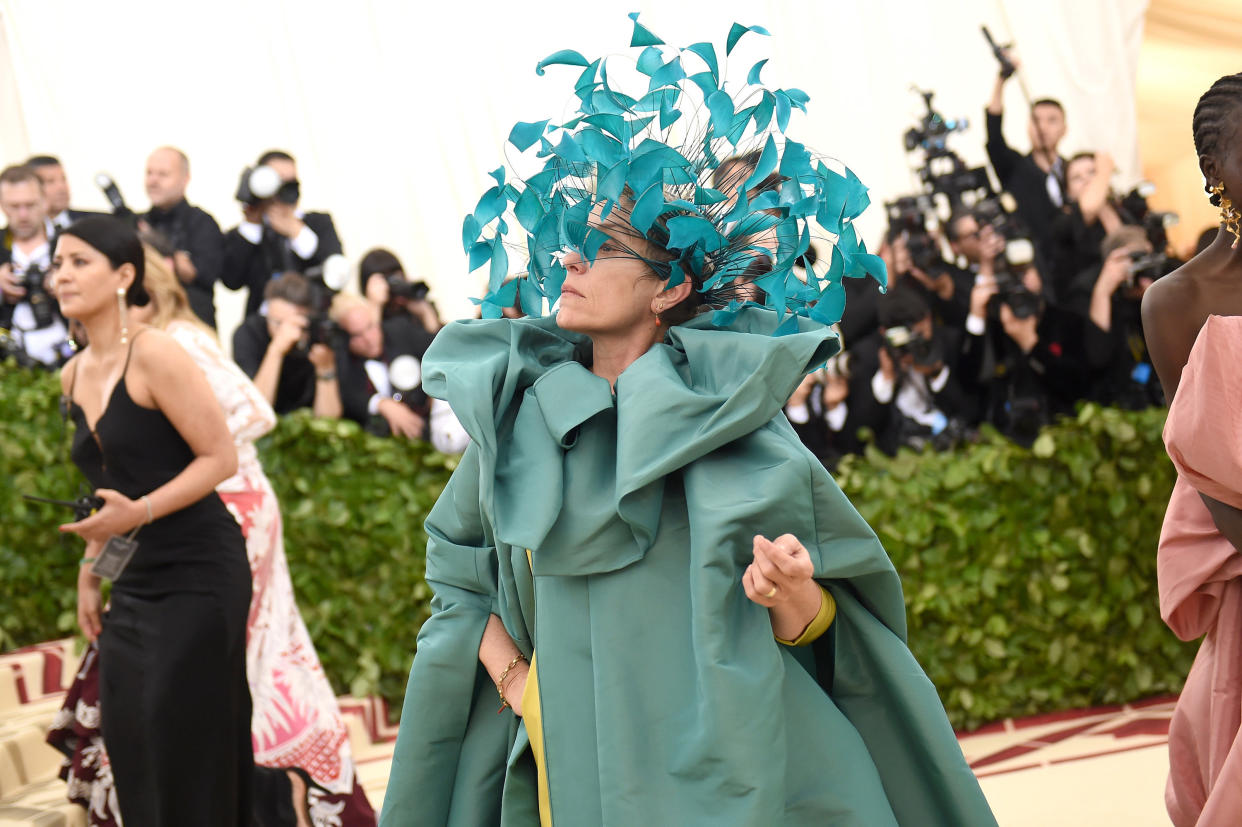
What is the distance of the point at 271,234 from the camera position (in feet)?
19.5

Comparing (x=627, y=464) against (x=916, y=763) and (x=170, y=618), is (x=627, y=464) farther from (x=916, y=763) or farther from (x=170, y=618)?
(x=170, y=618)

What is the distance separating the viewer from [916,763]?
73.1 inches

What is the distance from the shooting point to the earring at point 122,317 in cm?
315

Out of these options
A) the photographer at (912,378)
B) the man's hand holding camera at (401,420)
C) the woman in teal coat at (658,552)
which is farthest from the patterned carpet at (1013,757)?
the woman in teal coat at (658,552)

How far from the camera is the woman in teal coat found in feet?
5.65

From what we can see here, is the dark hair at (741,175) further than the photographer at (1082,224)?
No

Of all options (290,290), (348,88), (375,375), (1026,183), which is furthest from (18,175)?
(1026,183)

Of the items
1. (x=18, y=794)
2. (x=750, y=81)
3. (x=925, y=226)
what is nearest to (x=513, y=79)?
(x=925, y=226)

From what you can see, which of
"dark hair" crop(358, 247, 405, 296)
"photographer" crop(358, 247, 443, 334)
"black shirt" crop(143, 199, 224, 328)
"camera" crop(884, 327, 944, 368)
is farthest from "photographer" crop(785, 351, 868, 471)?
"black shirt" crop(143, 199, 224, 328)

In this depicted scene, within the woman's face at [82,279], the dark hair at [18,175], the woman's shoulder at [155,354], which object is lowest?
the woman's shoulder at [155,354]

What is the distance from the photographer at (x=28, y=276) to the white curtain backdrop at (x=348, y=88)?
164 centimetres

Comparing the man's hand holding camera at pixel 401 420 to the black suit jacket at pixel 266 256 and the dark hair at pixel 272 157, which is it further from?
the dark hair at pixel 272 157

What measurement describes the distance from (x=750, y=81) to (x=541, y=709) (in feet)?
3.22

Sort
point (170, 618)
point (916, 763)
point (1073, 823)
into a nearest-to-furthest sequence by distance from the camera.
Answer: point (916, 763) < point (170, 618) < point (1073, 823)
